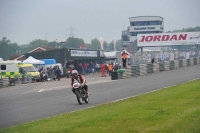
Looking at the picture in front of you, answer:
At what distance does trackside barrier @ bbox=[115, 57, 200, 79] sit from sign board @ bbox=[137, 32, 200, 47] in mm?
19456

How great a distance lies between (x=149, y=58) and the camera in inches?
1656

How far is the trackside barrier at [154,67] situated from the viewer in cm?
3620

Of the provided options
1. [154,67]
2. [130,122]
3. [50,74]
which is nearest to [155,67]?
[154,67]

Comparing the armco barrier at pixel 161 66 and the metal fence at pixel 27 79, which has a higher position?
the armco barrier at pixel 161 66

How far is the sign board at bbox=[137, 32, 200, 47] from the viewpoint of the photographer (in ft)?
231

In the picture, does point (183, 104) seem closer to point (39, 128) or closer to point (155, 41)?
point (39, 128)

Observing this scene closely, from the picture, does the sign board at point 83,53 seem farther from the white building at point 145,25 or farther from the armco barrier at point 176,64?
the white building at point 145,25

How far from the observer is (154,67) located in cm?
4069

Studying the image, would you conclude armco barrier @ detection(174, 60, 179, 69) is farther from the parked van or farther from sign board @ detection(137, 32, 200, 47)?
sign board @ detection(137, 32, 200, 47)

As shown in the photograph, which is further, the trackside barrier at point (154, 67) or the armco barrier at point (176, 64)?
the armco barrier at point (176, 64)

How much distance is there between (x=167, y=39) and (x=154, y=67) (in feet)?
113

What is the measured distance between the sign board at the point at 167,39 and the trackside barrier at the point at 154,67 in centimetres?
1946

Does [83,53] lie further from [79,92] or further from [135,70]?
[79,92]

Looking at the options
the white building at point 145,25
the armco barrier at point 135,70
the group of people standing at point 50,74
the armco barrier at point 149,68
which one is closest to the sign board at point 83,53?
the group of people standing at point 50,74
